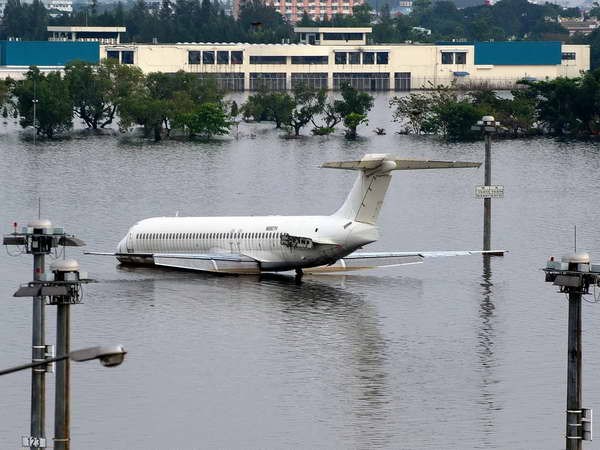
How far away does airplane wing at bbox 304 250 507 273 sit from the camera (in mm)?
113812

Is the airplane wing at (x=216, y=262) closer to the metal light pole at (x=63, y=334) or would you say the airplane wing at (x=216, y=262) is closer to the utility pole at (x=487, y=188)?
the utility pole at (x=487, y=188)

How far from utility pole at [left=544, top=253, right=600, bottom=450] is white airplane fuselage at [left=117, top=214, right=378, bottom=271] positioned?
1826 inches

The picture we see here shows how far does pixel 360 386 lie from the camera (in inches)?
3253

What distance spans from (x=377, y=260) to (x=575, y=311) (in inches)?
2205

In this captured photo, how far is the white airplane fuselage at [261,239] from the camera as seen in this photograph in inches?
4215

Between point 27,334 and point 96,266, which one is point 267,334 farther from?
point 96,266

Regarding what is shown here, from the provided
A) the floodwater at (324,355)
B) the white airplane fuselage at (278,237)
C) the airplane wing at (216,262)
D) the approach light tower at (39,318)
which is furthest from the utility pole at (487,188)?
the approach light tower at (39,318)

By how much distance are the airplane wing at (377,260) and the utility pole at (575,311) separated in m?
52.1

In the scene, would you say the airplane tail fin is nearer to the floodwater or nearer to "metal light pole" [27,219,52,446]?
the floodwater

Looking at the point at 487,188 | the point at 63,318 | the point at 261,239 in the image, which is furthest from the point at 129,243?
the point at 63,318

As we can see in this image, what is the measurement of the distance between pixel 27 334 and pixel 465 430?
3093cm

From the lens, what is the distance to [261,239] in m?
112

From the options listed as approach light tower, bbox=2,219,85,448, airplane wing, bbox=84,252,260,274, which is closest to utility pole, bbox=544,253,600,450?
approach light tower, bbox=2,219,85,448

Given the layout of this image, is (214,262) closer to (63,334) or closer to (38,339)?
(38,339)
